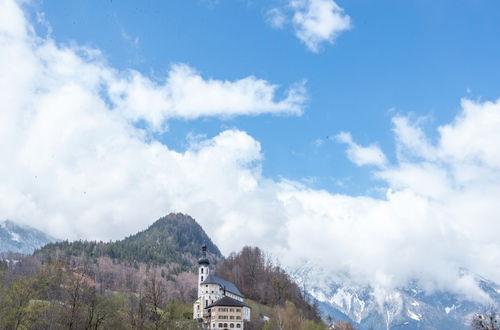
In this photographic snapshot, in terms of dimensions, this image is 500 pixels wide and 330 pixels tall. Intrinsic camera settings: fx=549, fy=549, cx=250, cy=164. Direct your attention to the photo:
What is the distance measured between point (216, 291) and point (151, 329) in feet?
309

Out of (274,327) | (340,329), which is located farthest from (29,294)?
(340,329)

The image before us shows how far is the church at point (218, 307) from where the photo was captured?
142 meters

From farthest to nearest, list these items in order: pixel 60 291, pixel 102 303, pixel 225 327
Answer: pixel 225 327 < pixel 60 291 < pixel 102 303

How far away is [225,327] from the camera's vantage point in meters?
141

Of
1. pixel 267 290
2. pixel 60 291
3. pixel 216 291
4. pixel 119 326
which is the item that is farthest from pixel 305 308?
pixel 119 326

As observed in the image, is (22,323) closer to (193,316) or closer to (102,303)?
(102,303)

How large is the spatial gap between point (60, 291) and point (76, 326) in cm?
5089

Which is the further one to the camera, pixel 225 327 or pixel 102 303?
pixel 225 327

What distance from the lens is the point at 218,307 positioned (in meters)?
143

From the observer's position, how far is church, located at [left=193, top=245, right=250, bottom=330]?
142 m

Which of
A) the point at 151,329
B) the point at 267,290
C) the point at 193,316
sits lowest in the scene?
the point at 151,329

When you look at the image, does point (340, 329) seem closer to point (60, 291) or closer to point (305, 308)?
point (305, 308)

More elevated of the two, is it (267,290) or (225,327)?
(267,290)

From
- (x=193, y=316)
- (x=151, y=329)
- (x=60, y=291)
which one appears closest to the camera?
(x=151, y=329)
